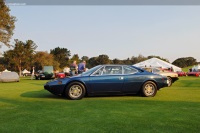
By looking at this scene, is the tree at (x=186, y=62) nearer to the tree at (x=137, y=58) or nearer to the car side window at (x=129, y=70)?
the tree at (x=137, y=58)

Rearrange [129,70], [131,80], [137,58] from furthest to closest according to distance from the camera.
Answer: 1. [137,58]
2. [129,70]
3. [131,80]

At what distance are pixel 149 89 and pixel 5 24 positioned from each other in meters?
32.9

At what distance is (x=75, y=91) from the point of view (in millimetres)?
9000

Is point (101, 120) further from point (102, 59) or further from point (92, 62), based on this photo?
point (92, 62)

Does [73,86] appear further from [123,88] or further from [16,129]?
[16,129]

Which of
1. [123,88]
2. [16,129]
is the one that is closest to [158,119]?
[16,129]

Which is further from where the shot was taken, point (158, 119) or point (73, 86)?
point (73, 86)

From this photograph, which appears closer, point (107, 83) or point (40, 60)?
point (107, 83)

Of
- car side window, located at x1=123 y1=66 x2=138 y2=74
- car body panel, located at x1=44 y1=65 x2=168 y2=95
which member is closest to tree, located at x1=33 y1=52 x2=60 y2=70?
car body panel, located at x1=44 y1=65 x2=168 y2=95

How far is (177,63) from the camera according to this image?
129 meters

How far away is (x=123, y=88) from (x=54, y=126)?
15.9 ft

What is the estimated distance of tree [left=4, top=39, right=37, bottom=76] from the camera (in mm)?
76062

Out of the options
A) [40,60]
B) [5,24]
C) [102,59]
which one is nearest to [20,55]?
[40,60]

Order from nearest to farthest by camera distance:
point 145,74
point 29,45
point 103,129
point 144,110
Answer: point 103,129 → point 144,110 → point 145,74 → point 29,45
